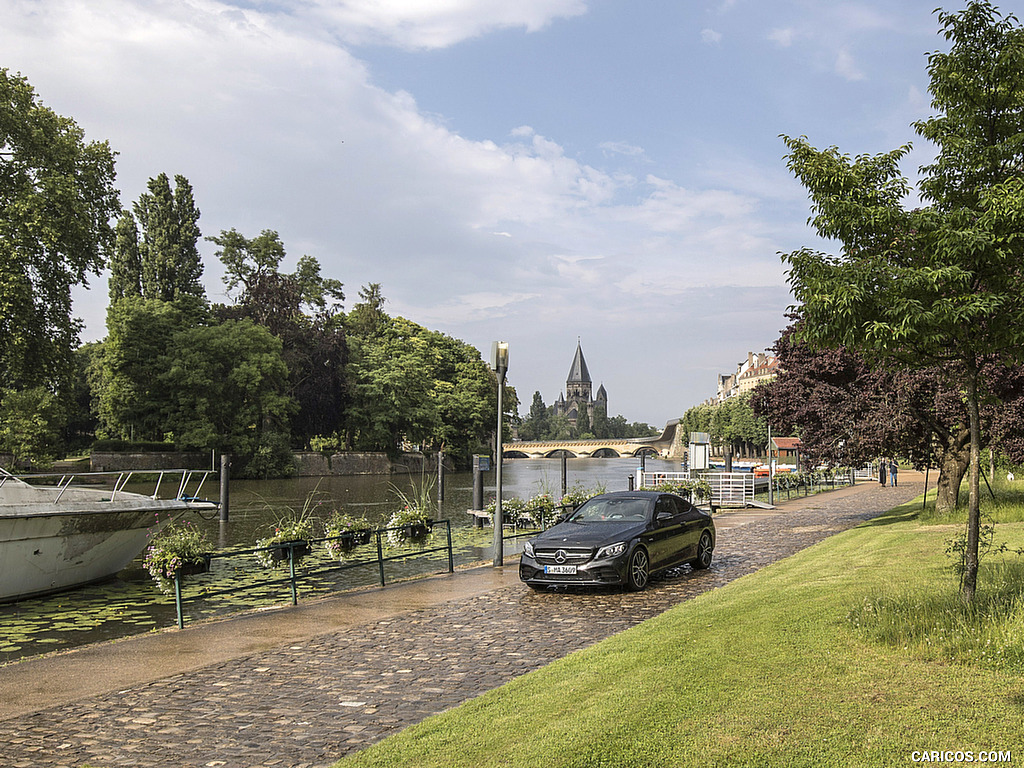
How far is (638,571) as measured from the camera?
1237 cm

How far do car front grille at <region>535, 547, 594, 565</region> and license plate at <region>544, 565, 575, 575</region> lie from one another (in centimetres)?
5

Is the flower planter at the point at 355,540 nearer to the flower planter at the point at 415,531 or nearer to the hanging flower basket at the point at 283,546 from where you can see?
the hanging flower basket at the point at 283,546

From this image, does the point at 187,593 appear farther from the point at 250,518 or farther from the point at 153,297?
the point at 153,297

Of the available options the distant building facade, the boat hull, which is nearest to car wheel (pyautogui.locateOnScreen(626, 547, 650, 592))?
the boat hull

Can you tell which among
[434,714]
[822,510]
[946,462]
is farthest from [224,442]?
[434,714]

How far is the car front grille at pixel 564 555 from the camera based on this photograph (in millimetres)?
12078

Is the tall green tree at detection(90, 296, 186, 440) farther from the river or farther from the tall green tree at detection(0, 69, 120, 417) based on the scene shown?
the river

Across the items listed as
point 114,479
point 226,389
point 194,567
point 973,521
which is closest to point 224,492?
point 114,479

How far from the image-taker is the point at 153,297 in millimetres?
60656

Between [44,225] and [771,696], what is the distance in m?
37.9

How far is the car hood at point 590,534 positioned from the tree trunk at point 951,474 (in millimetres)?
9914

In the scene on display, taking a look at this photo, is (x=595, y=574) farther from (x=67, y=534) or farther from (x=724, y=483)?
(x=724, y=483)

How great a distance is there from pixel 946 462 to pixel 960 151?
14368 millimetres

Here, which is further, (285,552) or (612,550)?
(285,552)
